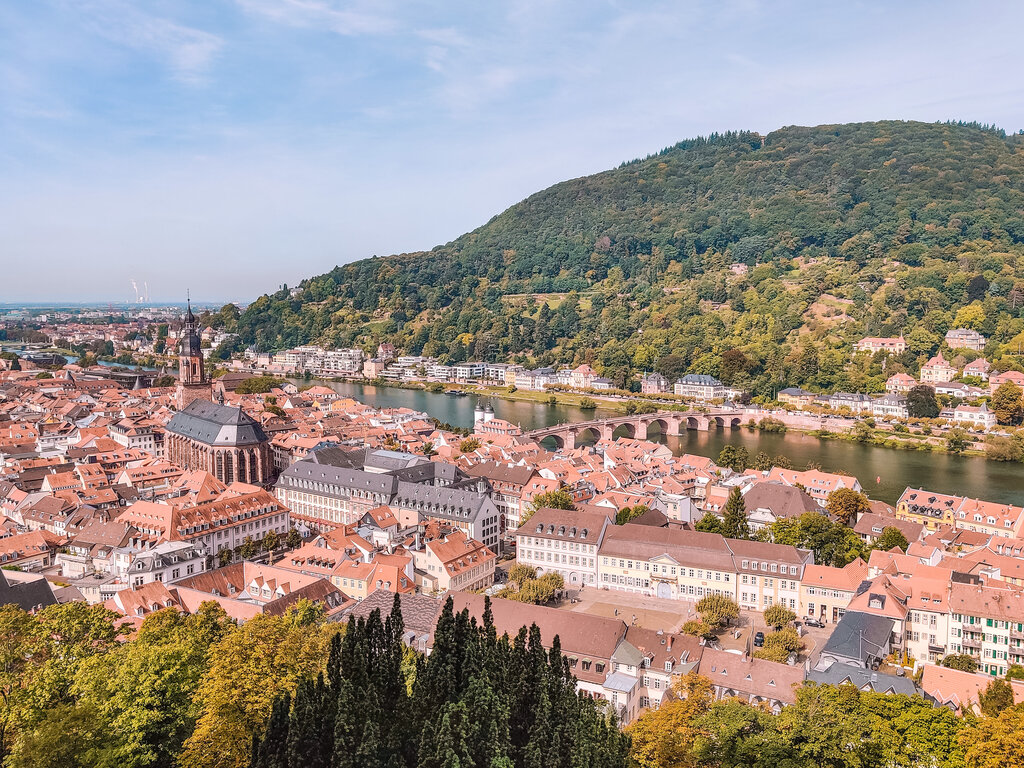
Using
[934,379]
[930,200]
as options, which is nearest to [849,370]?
[934,379]

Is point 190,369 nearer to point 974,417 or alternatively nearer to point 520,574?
point 520,574

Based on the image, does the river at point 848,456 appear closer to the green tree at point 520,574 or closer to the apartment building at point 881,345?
the apartment building at point 881,345

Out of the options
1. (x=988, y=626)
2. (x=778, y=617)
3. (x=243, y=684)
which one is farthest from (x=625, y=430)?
(x=243, y=684)

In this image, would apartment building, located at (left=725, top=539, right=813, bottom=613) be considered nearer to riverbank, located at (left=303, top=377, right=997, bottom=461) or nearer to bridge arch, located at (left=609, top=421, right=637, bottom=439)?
riverbank, located at (left=303, top=377, right=997, bottom=461)

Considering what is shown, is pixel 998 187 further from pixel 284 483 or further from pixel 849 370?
pixel 284 483

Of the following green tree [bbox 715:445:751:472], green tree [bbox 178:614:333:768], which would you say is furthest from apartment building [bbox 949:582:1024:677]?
green tree [bbox 715:445:751:472]
